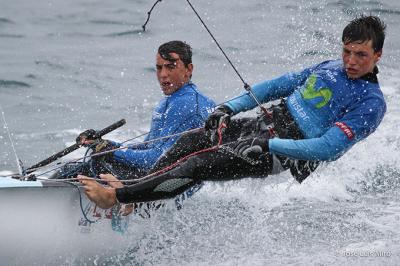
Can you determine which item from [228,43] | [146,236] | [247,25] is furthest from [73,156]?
[247,25]

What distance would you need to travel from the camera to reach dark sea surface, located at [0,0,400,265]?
5.80 meters

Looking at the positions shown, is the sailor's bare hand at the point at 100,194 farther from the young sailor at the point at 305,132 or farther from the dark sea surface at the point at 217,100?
the dark sea surface at the point at 217,100

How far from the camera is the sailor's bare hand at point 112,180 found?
17.7 ft

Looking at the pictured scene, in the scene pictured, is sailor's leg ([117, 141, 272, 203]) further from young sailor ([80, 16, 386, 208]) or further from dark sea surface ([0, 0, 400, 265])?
dark sea surface ([0, 0, 400, 265])

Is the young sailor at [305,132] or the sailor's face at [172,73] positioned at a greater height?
the sailor's face at [172,73]

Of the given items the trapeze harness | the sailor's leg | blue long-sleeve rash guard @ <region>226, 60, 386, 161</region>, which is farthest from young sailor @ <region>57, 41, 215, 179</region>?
the sailor's leg

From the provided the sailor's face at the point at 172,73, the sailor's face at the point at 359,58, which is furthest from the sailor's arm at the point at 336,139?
the sailor's face at the point at 172,73

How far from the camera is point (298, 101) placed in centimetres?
551

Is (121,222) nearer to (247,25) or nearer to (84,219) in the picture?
(84,219)

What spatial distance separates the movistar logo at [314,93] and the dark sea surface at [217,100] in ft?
3.26

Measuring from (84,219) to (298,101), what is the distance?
158cm

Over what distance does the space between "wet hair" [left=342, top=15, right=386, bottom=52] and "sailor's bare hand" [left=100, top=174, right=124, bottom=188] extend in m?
1.65

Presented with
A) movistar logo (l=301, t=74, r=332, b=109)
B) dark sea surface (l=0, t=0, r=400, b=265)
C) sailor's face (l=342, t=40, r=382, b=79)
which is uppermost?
sailor's face (l=342, t=40, r=382, b=79)

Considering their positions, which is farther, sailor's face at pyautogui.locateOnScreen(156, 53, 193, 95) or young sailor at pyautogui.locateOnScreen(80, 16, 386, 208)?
sailor's face at pyautogui.locateOnScreen(156, 53, 193, 95)
